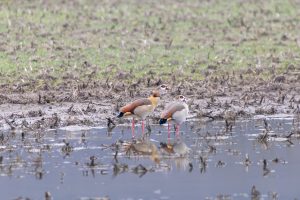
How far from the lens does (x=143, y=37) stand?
26141 millimetres

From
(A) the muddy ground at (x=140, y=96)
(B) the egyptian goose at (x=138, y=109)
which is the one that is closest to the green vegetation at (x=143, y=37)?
(A) the muddy ground at (x=140, y=96)

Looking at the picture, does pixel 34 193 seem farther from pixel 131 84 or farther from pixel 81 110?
pixel 131 84

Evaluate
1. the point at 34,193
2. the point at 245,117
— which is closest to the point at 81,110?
the point at 245,117

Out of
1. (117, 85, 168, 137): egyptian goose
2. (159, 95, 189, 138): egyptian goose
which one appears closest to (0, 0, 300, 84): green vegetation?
(117, 85, 168, 137): egyptian goose

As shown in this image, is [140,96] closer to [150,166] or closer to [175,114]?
[175,114]

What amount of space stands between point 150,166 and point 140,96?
19.6 ft

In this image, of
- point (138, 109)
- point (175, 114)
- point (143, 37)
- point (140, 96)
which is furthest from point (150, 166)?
point (143, 37)

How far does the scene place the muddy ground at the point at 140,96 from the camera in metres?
18.5

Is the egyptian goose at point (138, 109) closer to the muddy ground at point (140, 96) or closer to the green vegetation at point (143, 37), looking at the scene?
the muddy ground at point (140, 96)

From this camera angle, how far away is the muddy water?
13.1 m

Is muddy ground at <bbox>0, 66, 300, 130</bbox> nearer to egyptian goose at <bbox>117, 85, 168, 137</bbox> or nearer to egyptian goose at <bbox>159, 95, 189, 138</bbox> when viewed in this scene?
egyptian goose at <bbox>117, 85, 168, 137</bbox>

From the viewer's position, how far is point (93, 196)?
12.8 m

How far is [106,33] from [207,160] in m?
12.1

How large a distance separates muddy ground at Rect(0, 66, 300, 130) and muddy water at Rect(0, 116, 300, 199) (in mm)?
845
